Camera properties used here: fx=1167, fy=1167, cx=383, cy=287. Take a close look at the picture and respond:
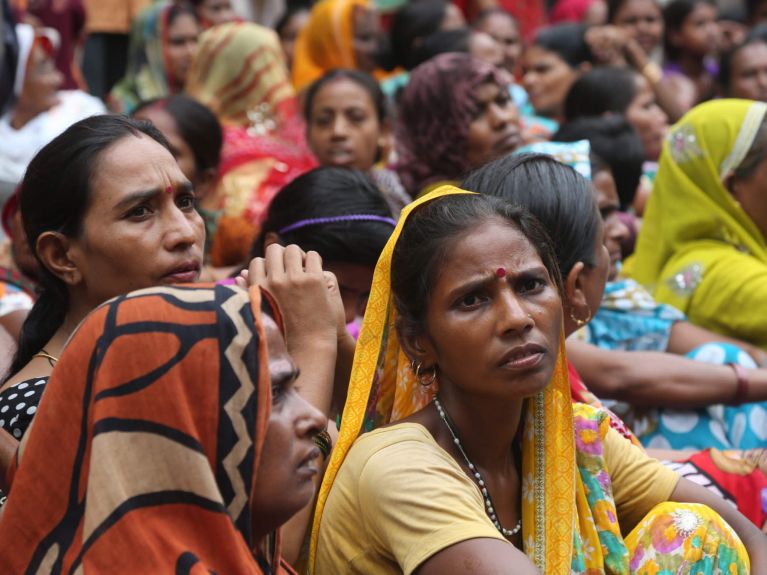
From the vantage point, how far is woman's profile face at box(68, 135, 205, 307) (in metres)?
2.73

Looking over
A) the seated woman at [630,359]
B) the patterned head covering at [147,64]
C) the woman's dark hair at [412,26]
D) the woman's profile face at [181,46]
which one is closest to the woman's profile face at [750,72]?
the woman's dark hair at [412,26]

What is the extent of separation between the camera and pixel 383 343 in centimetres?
274

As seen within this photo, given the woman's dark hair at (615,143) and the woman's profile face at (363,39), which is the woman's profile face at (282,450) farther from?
the woman's profile face at (363,39)

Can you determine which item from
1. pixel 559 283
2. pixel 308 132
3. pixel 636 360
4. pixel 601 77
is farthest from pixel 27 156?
pixel 559 283

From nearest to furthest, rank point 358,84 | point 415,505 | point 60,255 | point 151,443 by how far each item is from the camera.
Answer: point 151,443, point 415,505, point 60,255, point 358,84

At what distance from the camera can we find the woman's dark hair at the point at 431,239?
264 centimetres

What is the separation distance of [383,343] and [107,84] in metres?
6.65

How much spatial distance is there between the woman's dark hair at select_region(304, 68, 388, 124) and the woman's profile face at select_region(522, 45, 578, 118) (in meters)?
2.18

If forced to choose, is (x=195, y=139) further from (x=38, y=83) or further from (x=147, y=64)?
(x=147, y=64)

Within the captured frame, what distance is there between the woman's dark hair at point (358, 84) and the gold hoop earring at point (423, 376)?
3.44m

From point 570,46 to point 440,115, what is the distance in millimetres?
3187

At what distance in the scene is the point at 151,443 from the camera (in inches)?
Result: 72.7

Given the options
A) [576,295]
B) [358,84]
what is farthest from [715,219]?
[358,84]

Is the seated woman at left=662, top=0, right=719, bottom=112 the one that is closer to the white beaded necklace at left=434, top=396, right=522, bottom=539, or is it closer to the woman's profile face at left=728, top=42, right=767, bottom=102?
the woman's profile face at left=728, top=42, right=767, bottom=102
